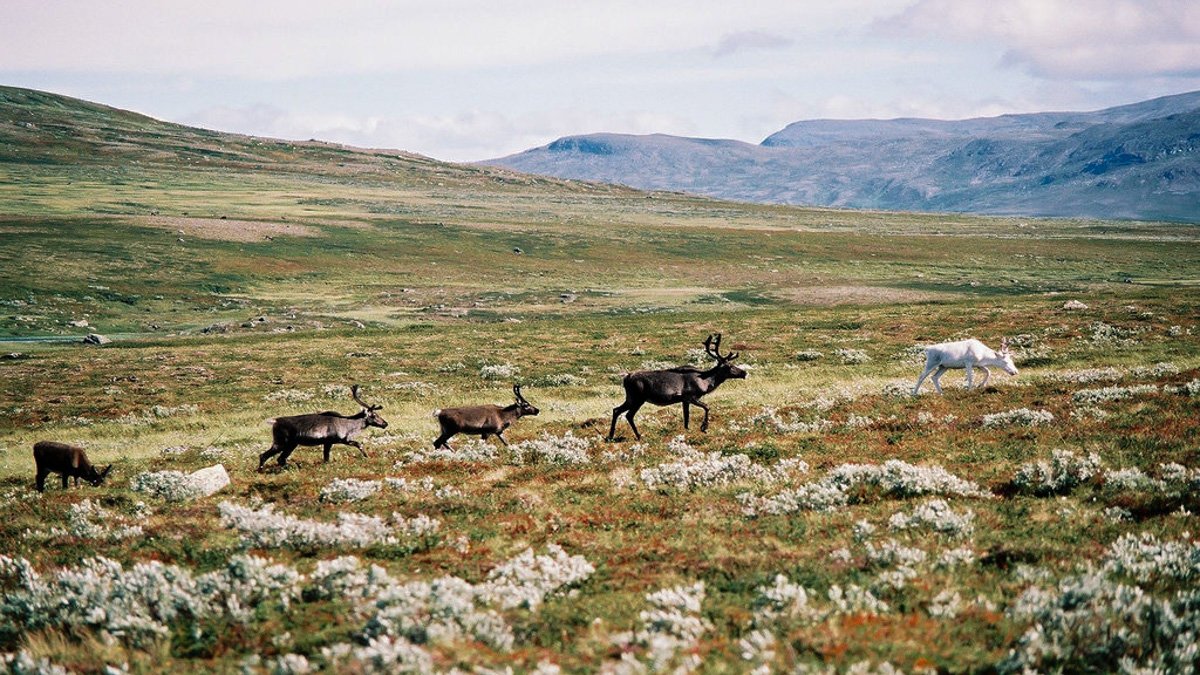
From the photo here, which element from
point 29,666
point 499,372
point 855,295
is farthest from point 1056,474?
point 855,295

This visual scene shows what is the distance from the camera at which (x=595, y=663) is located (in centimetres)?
750

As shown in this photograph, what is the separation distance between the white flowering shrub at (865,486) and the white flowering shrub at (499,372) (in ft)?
79.0

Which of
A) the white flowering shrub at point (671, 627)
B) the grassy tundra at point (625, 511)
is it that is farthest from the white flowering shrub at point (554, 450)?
the white flowering shrub at point (671, 627)

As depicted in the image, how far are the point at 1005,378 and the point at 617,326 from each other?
102ft

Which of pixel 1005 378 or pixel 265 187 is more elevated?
pixel 265 187

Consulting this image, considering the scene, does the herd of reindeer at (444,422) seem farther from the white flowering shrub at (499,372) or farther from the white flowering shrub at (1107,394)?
the white flowering shrub at (499,372)

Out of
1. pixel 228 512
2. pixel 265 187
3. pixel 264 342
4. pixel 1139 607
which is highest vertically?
pixel 265 187

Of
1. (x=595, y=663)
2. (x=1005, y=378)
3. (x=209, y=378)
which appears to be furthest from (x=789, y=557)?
(x=209, y=378)

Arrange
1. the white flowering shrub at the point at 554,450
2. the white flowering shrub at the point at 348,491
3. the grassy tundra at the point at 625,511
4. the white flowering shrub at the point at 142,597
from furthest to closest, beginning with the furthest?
the white flowering shrub at the point at 554,450 < the white flowering shrub at the point at 348,491 < the white flowering shrub at the point at 142,597 < the grassy tundra at the point at 625,511

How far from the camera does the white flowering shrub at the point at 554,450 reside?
17547 millimetres

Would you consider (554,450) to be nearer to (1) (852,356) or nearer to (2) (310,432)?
(2) (310,432)

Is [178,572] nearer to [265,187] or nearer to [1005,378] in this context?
[1005,378]

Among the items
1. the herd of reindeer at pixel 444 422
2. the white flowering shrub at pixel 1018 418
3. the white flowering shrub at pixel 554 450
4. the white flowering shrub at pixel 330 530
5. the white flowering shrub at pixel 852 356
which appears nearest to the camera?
the white flowering shrub at pixel 330 530

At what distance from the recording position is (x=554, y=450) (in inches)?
714
